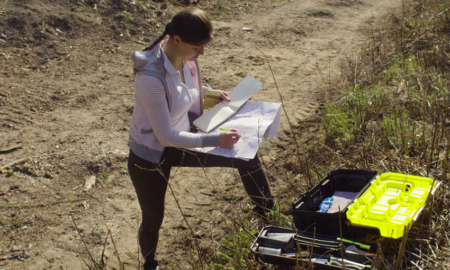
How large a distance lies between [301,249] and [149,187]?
94cm

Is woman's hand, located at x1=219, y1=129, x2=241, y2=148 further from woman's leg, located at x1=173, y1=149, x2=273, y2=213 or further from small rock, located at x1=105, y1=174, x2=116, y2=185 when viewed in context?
small rock, located at x1=105, y1=174, x2=116, y2=185

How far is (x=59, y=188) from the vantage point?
369 cm

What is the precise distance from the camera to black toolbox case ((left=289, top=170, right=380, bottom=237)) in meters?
2.09

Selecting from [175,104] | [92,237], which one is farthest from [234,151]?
[92,237]

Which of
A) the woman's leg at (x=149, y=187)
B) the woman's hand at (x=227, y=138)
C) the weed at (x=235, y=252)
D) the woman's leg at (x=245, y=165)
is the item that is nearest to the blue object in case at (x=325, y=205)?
the woman's leg at (x=245, y=165)

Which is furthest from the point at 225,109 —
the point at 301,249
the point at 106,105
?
the point at 106,105

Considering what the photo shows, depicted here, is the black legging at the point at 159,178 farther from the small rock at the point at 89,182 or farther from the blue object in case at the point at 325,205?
the small rock at the point at 89,182

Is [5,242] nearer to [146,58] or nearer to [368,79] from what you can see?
[146,58]

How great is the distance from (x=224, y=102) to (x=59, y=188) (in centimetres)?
189

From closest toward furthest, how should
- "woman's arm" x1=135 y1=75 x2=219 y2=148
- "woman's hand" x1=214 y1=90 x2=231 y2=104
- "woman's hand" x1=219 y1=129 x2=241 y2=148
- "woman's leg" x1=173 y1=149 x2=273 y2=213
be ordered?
"woman's arm" x1=135 y1=75 x2=219 y2=148 → "woman's hand" x1=219 y1=129 x2=241 y2=148 → "woman's leg" x1=173 y1=149 x2=273 y2=213 → "woman's hand" x1=214 y1=90 x2=231 y2=104

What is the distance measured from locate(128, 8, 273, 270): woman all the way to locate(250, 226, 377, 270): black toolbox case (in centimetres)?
46

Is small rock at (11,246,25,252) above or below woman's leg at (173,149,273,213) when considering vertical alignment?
below

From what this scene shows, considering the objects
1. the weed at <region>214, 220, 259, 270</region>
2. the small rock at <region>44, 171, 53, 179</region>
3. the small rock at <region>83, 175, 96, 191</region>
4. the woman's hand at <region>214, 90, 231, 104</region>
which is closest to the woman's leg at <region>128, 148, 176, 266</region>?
the weed at <region>214, 220, 259, 270</region>

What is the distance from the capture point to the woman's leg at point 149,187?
2.36 m
